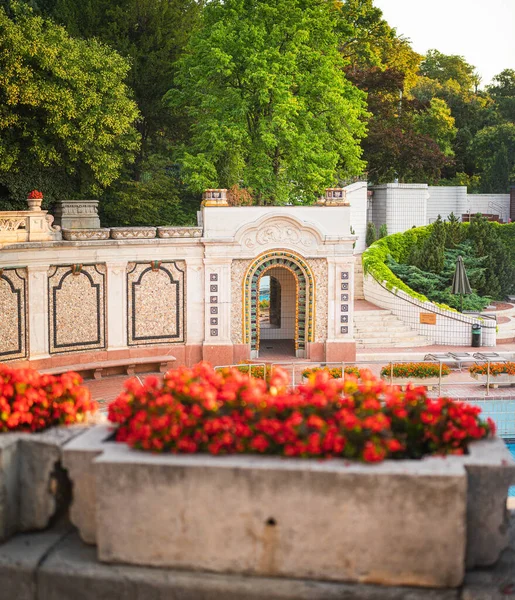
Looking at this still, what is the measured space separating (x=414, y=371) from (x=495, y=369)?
7.46ft

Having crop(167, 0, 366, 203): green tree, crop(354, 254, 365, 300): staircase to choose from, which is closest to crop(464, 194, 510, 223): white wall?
crop(354, 254, 365, 300): staircase

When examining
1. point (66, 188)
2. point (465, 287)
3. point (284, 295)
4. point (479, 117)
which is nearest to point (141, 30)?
point (66, 188)

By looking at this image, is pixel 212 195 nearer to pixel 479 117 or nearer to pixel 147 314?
pixel 147 314

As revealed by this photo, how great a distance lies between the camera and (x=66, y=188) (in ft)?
103

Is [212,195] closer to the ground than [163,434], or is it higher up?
higher up

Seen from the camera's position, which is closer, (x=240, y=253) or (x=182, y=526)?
(x=182, y=526)

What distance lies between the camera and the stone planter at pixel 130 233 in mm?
25688

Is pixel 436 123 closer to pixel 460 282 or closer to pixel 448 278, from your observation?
pixel 448 278

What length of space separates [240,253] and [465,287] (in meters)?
9.72

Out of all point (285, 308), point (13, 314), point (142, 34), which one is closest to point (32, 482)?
point (13, 314)

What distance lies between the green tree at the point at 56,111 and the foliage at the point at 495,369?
13.5 m

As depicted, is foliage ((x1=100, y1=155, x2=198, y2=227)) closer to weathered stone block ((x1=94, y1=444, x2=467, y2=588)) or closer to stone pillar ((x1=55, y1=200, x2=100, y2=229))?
stone pillar ((x1=55, y1=200, x2=100, y2=229))

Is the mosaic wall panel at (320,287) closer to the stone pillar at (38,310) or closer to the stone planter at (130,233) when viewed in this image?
the stone planter at (130,233)

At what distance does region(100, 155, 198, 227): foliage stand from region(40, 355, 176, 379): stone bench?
9.18 m
